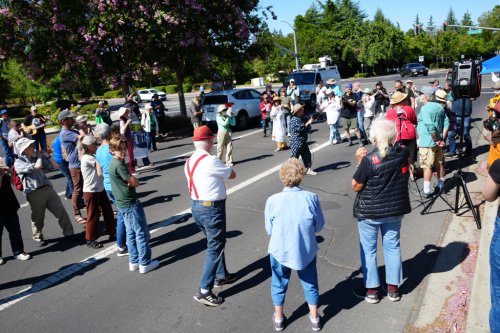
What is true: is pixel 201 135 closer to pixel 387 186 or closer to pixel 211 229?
pixel 211 229

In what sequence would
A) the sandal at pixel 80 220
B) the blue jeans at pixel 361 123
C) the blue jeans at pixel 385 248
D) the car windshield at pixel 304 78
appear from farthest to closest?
the car windshield at pixel 304 78
the blue jeans at pixel 361 123
the sandal at pixel 80 220
the blue jeans at pixel 385 248

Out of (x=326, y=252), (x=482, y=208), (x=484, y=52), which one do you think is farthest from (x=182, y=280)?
(x=484, y=52)

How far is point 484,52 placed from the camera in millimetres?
71188

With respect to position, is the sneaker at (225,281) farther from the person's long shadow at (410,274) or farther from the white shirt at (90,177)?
the white shirt at (90,177)

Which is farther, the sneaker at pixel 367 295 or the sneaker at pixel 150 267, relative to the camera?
the sneaker at pixel 150 267

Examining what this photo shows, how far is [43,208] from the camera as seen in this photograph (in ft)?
20.0

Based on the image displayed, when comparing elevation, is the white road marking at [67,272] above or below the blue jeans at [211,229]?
below

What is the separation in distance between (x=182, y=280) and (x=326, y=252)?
189cm

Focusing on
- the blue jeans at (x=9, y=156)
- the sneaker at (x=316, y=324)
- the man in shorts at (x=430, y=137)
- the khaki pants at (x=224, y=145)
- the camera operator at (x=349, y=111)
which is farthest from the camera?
the camera operator at (x=349, y=111)

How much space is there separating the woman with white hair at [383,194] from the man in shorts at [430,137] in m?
3.31

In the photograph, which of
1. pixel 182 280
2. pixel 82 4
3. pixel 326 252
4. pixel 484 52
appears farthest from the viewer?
pixel 484 52

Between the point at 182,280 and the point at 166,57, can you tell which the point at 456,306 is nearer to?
the point at 182,280

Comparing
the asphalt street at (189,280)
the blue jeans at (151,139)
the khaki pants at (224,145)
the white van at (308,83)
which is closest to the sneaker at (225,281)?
the asphalt street at (189,280)

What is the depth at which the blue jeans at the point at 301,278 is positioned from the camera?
144 inches
